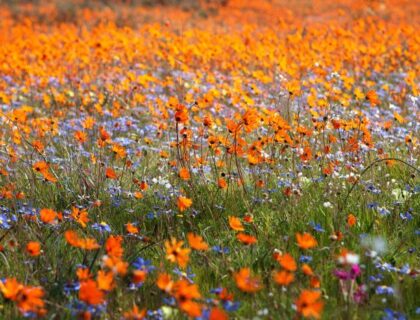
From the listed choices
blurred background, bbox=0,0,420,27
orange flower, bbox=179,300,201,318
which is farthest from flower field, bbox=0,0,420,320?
blurred background, bbox=0,0,420,27

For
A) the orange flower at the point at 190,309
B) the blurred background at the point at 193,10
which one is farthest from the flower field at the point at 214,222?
the blurred background at the point at 193,10

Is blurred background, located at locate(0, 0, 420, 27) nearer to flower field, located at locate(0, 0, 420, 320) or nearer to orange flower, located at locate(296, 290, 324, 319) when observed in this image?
flower field, located at locate(0, 0, 420, 320)

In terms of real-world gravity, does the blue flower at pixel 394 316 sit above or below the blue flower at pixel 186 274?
above

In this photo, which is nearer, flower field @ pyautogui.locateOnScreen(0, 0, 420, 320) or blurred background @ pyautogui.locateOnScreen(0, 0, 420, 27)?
flower field @ pyautogui.locateOnScreen(0, 0, 420, 320)

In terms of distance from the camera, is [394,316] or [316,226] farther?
[316,226]

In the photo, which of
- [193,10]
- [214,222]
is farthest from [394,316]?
[193,10]

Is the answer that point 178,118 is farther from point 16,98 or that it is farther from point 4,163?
point 16,98

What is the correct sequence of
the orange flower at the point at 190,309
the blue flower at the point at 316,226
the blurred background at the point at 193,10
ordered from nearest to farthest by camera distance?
the orange flower at the point at 190,309
the blue flower at the point at 316,226
the blurred background at the point at 193,10

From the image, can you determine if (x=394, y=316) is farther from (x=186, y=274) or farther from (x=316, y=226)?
(x=186, y=274)

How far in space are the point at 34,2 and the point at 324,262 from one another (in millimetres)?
18786

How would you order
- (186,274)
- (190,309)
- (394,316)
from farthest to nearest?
(186,274)
(394,316)
(190,309)

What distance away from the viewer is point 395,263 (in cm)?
292

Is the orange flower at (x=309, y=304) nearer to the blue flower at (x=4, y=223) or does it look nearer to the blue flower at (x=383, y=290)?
the blue flower at (x=383, y=290)

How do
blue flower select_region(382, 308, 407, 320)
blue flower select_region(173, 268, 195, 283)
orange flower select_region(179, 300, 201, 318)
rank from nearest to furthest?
1. orange flower select_region(179, 300, 201, 318)
2. blue flower select_region(382, 308, 407, 320)
3. blue flower select_region(173, 268, 195, 283)
